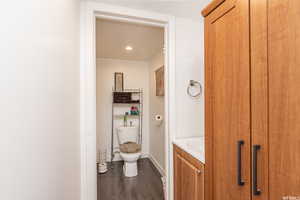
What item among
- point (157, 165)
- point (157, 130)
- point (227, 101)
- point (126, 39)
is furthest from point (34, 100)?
point (157, 165)

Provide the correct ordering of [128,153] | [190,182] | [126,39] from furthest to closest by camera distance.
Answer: [128,153] → [126,39] → [190,182]

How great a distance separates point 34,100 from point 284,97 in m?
0.97

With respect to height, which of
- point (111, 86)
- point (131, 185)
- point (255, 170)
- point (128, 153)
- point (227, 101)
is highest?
point (111, 86)

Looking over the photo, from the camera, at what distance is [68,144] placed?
3.26 feet

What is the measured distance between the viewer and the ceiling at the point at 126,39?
1862 mm

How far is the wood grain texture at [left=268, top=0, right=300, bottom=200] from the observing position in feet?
1.78

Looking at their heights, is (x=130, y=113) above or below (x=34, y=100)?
below

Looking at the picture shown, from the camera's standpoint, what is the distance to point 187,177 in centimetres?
132

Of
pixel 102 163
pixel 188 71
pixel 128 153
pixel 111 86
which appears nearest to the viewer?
pixel 188 71

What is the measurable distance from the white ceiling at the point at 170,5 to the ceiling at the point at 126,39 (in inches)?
9.8

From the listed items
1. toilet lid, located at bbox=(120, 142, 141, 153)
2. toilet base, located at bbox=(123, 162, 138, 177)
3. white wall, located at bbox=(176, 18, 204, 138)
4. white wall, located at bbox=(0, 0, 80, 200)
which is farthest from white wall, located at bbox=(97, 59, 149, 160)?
white wall, located at bbox=(0, 0, 80, 200)

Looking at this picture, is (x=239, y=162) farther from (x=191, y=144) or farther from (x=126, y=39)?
(x=126, y=39)

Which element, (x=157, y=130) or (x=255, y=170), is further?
(x=157, y=130)

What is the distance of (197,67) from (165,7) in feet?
2.33
